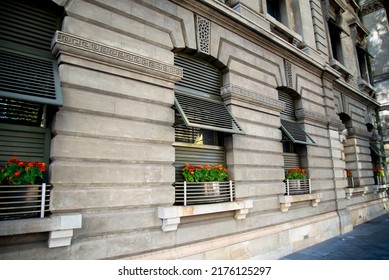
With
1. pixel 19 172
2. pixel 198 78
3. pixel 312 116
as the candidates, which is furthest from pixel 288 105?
pixel 19 172

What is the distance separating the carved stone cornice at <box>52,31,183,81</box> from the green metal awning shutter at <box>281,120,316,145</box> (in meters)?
5.21

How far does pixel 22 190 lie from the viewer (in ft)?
14.0

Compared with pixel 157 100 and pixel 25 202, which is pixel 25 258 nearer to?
pixel 25 202

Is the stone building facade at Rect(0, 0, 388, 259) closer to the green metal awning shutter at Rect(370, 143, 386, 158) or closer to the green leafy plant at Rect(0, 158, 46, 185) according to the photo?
the green leafy plant at Rect(0, 158, 46, 185)

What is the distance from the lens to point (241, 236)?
7391mm

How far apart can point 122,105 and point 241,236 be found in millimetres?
5015

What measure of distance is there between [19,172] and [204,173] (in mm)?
4120

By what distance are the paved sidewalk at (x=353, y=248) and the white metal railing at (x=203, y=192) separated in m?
3.35

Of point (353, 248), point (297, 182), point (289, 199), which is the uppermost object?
point (297, 182)

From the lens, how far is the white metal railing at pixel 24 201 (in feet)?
13.7

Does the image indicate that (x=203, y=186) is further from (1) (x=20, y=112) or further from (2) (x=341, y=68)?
(2) (x=341, y=68)

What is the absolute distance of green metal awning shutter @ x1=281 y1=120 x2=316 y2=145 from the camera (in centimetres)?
962

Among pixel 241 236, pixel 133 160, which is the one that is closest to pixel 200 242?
pixel 241 236

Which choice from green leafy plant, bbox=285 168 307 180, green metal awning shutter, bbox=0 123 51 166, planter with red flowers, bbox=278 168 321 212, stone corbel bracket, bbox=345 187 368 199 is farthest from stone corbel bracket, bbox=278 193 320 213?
green metal awning shutter, bbox=0 123 51 166
